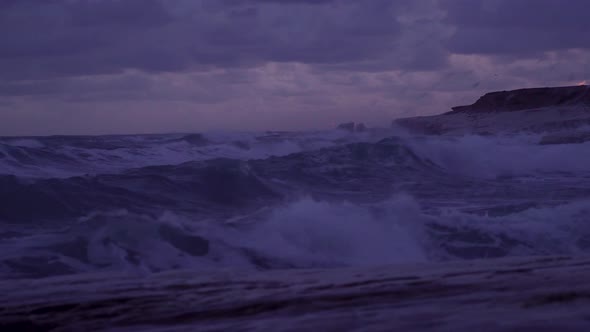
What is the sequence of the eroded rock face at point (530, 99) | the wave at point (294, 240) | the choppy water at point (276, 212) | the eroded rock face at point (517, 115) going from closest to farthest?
1. the wave at point (294, 240)
2. the choppy water at point (276, 212)
3. the eroded rock face at point (517, 115)
4. the eroded rock face at point (530, 99)

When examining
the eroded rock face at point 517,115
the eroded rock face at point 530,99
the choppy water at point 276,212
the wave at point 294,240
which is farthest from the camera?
the eroded rock face at point 530,99

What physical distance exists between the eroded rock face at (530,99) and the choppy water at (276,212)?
96.6 ft

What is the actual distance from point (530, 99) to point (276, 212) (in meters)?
45.8

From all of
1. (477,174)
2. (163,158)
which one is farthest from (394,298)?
(163,158)

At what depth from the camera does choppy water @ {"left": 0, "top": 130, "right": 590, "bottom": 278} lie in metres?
7.43

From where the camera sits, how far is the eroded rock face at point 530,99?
48.7 meters

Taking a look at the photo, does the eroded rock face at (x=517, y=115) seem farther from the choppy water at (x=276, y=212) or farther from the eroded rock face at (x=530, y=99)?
the choppy water at (x=276, y=212)

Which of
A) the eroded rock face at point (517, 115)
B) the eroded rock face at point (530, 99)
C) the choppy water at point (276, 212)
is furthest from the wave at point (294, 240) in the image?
the eroded rock face at point (530, 99)

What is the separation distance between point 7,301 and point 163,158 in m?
19.8

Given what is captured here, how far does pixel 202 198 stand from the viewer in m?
13.0

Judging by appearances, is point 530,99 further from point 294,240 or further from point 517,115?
point 294,240

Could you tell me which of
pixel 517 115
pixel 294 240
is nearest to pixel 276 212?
pixel 294 240

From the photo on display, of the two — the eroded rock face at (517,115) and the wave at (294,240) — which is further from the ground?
the eroded rock face at (517,115)

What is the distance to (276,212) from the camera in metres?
9.33
